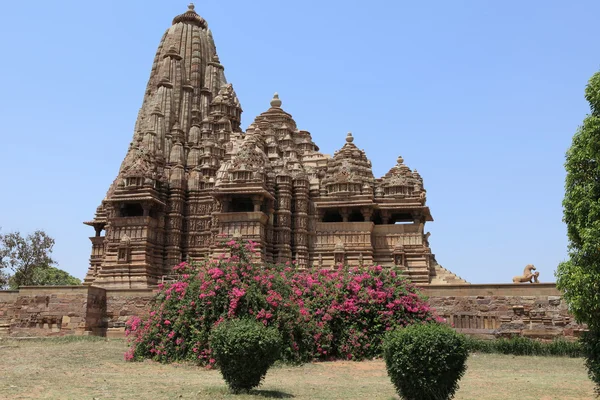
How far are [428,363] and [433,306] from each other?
15.6m

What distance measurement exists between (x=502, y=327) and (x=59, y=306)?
18685 millimetres

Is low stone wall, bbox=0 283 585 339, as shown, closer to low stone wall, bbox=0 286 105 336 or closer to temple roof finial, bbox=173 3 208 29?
low stone wall, bbox=0 286 105 336

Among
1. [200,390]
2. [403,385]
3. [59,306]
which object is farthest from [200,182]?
[403,385]

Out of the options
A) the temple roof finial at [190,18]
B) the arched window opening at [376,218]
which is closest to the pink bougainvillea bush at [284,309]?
the arched window opening at [376,218]

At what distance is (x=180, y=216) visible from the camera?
38094 millimetres

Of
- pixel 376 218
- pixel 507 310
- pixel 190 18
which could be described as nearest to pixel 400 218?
pixel 376 218

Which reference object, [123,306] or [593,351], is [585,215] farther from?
[123,306]

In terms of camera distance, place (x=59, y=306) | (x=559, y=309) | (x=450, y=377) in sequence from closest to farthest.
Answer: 1. (x=450, y=377)
2. (x=559, y=309)
3. (x=59, y=306)

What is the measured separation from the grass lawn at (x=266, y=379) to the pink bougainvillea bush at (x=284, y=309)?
2.50 feet

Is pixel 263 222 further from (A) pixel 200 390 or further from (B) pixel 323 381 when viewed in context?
(A) pixel 200 390

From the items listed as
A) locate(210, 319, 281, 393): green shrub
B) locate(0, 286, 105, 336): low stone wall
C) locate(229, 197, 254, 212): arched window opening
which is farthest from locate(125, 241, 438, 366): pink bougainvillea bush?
locate(229, 197, 254, 212): arched window opening

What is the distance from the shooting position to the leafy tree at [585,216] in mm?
13656

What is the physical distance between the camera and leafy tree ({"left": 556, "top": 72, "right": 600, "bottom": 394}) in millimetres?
13656

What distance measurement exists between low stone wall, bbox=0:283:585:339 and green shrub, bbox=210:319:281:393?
32.9 feet
